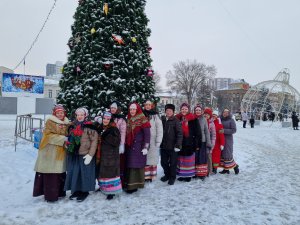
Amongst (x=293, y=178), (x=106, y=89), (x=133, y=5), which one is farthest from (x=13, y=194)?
(x=293, y=178)

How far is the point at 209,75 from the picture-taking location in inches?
2046

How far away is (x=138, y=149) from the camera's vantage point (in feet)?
16.6

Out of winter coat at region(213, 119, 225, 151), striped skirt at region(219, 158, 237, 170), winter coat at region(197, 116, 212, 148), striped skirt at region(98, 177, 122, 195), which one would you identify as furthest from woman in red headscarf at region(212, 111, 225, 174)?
striped skirt at region(98, 177, 122, 195)

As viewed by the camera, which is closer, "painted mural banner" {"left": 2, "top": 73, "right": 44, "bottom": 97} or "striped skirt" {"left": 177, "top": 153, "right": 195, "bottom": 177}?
"striped skirt" {"left": 177, "top": 153, "right": 195, "bottom": 177}

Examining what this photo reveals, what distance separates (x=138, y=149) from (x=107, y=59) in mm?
3176

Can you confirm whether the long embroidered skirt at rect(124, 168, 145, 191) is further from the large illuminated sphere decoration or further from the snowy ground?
the large illuminated sphere decoration

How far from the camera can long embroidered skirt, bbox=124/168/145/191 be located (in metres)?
5.05

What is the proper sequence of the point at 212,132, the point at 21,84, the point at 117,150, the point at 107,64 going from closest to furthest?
1. the point at 117,150
2. the point at 212,132
3. the point at 107,64
4. the point at 21,84

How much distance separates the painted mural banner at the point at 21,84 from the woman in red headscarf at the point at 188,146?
1191 cm

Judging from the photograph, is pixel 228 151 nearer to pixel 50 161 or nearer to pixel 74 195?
pixel 74 195

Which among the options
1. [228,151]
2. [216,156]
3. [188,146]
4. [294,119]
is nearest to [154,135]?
[188,146]

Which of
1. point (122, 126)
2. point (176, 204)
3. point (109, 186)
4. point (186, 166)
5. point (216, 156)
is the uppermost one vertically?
point (122, 126)

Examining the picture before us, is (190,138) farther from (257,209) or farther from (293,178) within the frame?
(293,178)

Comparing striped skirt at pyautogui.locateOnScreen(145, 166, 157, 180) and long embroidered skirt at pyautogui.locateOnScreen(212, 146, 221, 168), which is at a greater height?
long embroidered skirt at pyautogui.locateOnScreen(212, 146, 221, 168)
